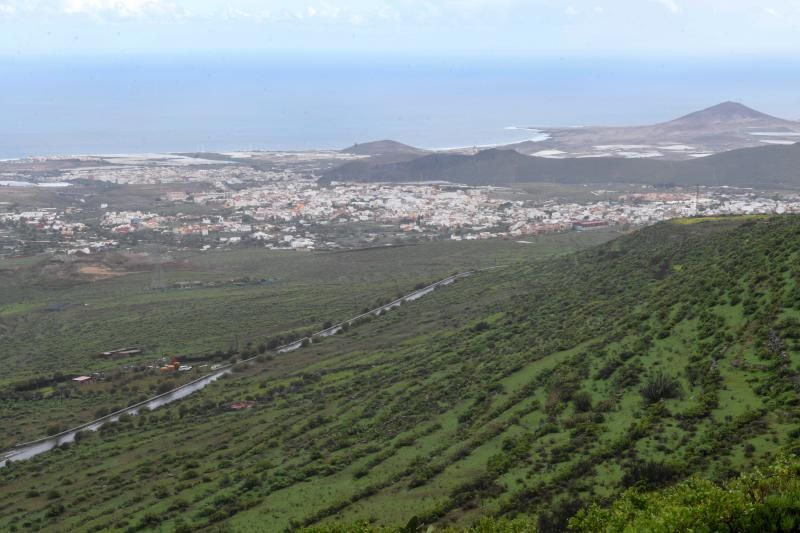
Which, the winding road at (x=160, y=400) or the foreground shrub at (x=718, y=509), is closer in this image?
the foreground shrub at (x=718, y=509)

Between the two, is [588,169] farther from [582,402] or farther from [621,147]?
[582,402]

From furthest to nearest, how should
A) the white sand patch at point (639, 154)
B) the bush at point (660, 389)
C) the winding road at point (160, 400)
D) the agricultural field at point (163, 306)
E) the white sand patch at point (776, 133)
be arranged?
the white sand patch at point (776, 133), the white sand patch at point (639, 154), the agricultural field at point (163, 306), the winding road at point (160, 400), the bush at point (660, 389)

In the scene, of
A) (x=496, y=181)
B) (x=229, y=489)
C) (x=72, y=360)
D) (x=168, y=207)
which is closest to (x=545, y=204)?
(x=496, y=181)

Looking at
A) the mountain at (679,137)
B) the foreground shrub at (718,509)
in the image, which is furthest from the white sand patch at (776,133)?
the foreground shrub at (718,509)

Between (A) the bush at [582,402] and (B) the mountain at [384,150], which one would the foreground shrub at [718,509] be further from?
(B) the mountain at [384,150]

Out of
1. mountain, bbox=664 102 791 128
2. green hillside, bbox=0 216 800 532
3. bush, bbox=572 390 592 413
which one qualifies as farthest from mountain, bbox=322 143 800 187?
bush, bbox=572 390 592 413

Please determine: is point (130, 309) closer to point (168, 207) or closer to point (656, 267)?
point (656, 267)
